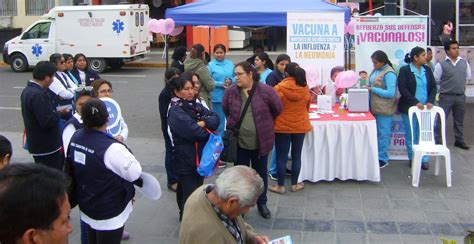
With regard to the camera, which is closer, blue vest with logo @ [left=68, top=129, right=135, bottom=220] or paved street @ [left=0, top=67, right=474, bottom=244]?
blue vest with logo @ [left=68, top=129, right=135, bottom=220]

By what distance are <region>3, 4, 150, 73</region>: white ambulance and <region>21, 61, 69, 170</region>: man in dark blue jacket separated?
1296 cm

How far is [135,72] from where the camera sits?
19.7 m

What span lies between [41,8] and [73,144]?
2343 centimetres

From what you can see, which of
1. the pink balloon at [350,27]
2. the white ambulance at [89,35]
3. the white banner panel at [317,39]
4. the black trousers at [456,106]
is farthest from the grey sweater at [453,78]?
the white ambulance at [89,35]

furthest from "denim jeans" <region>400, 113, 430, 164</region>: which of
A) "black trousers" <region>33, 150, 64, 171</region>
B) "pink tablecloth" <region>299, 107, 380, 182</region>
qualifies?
"black trousers" <region>33, 150, 64, 171</region>

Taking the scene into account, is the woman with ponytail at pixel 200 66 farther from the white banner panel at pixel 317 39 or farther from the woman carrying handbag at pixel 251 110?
the woman carrying handbag at pixel 251 110

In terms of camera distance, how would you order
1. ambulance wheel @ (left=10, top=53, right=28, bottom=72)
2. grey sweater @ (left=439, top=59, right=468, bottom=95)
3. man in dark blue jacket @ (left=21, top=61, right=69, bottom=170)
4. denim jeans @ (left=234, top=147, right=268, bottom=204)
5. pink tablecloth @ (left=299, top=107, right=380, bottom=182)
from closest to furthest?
1. man in dark blue jacket @ (left=21, top=61, right=69, bottom=170)
2. denim jeans @ (left=234, top=147, right=268, bottom=204)
3. pink tablecloth @ (left=299, top=107, right=380, bottom=182)
4. grey sweater @ (left=439, top=59, right=468, bottom=95)
5. ambulance wheel @ (left=10, top=53, right=28, bottom=72)

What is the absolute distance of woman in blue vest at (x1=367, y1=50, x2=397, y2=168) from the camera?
7922mm

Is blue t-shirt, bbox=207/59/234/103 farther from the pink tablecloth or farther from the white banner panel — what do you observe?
the pink tablecloth

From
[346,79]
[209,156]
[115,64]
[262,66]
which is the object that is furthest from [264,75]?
[115,64]

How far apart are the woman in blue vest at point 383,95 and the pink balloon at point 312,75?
29.6 inches

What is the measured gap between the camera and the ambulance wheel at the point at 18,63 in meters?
19.8

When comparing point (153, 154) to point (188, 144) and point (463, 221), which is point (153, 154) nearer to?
point (188, 144)

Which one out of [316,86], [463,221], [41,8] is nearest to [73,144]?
[463,221]
